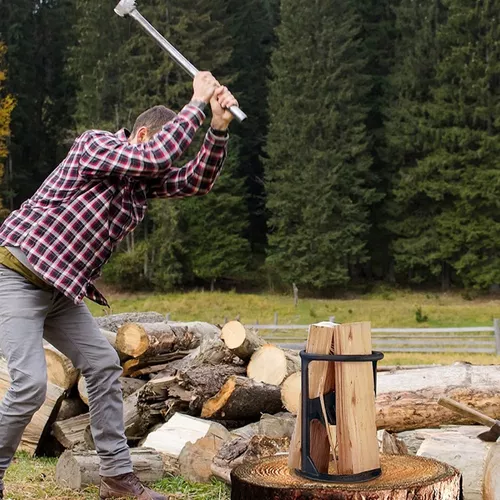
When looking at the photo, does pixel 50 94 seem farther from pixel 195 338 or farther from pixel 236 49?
pixel 195 338

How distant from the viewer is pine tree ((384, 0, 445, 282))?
33.3 metres

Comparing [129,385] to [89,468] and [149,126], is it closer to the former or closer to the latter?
[89,468]

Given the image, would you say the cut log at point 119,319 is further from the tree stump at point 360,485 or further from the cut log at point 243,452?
the tree stump at point 360,485

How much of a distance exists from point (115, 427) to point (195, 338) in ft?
10.5

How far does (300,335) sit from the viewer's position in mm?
19688

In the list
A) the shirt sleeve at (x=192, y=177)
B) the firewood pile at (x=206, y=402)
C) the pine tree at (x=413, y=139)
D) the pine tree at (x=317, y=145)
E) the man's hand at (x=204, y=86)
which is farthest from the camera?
the pine tree at (x=413, y=139)

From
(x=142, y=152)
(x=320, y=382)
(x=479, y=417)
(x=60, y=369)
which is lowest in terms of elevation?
(x=60, y=369)

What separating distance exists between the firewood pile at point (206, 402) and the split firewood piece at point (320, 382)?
164cm

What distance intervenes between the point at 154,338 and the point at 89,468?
6.64ft

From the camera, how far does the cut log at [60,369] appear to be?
6090 millimetres

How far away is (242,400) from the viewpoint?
5691 mm

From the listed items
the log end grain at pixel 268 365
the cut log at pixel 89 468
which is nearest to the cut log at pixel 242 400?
the log end grain at pixel 268 365

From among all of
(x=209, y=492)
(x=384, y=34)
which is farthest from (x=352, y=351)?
(x=384, y=34)

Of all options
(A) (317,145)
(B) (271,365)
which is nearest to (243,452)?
(B) (271,365)
